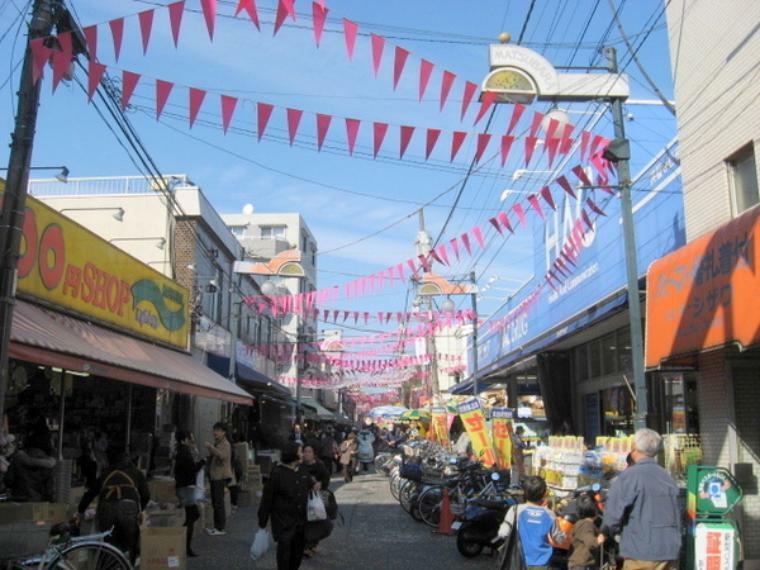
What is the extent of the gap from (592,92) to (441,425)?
18573mm

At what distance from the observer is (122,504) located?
278 inches

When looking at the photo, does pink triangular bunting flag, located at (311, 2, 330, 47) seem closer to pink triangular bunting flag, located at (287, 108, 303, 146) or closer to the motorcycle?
pink triangular bunting flag, located at (287, 108, 303, 146)

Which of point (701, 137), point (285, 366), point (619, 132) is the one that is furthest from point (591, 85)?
point (285, 366)

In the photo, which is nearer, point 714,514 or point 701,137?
point 714,514

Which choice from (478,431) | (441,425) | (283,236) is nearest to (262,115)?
(478,431)

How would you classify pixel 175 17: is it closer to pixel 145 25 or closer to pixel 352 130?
pixel 145 25

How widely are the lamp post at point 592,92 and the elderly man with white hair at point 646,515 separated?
151 inches

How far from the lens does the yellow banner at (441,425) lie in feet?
86.2

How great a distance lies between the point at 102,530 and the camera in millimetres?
7059

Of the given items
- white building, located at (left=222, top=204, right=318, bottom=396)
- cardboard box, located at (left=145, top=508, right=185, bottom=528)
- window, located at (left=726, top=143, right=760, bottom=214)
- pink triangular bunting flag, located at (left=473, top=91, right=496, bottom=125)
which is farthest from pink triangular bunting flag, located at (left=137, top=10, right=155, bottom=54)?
white building, located at (left=222, top=204, right=318, bottom=396)

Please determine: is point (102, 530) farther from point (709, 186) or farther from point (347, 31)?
point (709, 186)

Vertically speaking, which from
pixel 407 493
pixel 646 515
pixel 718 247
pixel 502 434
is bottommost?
pixel 407 493

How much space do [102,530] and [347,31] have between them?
17.0 feet

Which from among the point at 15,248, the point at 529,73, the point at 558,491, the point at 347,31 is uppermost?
the point at 529,73
